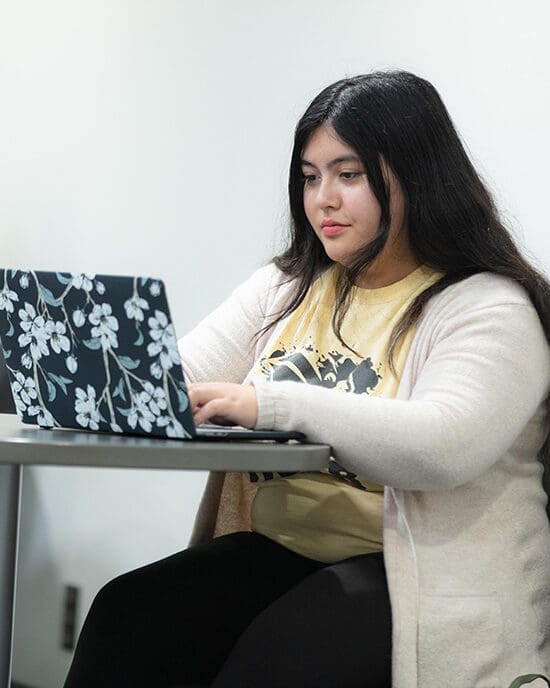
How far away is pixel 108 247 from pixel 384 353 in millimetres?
1259

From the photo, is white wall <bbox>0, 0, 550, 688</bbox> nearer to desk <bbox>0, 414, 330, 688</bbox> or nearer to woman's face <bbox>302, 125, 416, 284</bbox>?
woman's face <bbox>302, 125, 416, 284</bbox>

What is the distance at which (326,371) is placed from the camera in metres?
1.54

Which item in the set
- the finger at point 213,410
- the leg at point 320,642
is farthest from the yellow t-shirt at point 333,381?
the finger at point 213,410

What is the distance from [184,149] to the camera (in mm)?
2490

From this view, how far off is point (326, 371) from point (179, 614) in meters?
0.37

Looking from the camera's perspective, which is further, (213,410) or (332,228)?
(332,228)

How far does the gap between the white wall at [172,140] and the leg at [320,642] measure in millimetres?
770

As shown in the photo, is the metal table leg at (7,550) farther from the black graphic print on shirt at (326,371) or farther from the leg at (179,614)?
the black graphic print on shirt at (326,371)

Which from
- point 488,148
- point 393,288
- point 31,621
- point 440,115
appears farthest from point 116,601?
point 31,621

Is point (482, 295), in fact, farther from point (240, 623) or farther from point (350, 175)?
point (240, 623)

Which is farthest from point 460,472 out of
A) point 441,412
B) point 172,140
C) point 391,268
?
point 172,140

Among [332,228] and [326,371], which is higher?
[332,228]

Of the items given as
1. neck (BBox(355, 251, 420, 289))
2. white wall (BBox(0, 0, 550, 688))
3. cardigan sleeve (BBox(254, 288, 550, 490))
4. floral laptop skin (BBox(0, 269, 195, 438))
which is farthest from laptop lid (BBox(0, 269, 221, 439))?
white wall (BBox(0, 0, 550, 688))

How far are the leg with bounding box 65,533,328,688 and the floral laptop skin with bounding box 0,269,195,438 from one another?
0.30m
